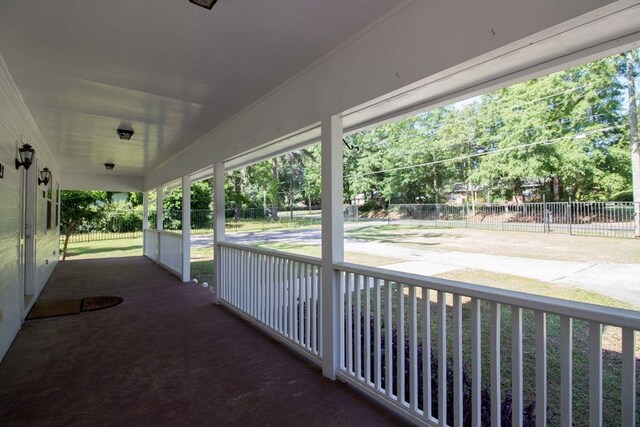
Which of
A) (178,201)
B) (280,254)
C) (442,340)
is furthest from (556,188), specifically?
(178,201)

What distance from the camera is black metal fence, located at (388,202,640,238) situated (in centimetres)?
122

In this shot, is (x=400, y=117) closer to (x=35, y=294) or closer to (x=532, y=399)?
(x=532, y=399)

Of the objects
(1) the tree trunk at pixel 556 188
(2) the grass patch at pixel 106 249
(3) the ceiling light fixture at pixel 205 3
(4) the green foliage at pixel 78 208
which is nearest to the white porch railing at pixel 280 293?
(1) the tree trunk at pixel 556 188

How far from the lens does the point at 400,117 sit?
2451 millimetres

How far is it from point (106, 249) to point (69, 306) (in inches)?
335

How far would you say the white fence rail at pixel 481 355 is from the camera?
1.32m

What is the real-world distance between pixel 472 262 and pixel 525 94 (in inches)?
38.9

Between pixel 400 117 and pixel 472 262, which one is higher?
pixel 400 117

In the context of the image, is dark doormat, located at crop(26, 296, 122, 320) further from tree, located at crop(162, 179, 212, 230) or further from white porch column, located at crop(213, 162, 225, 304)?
tree, located at crop(162, 179, 212, 230)

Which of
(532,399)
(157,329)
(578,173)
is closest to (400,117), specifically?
(578,173)

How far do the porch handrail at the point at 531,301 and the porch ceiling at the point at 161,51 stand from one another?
1.65 meters

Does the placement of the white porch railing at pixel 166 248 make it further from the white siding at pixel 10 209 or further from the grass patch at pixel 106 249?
the white siding at pixel 10 209

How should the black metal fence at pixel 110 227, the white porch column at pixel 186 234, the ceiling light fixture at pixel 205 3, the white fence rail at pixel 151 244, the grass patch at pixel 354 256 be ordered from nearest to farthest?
1. the ceiling light fixture at pixel 205 3
2. the grass patch at pixel 354 256
3. the white porch column at pixel 186 234
4. the white fence rail at pixel 151 244
5. the black metal fence at pixel 110 227

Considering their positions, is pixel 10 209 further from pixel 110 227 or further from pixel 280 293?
pixel 110 227
